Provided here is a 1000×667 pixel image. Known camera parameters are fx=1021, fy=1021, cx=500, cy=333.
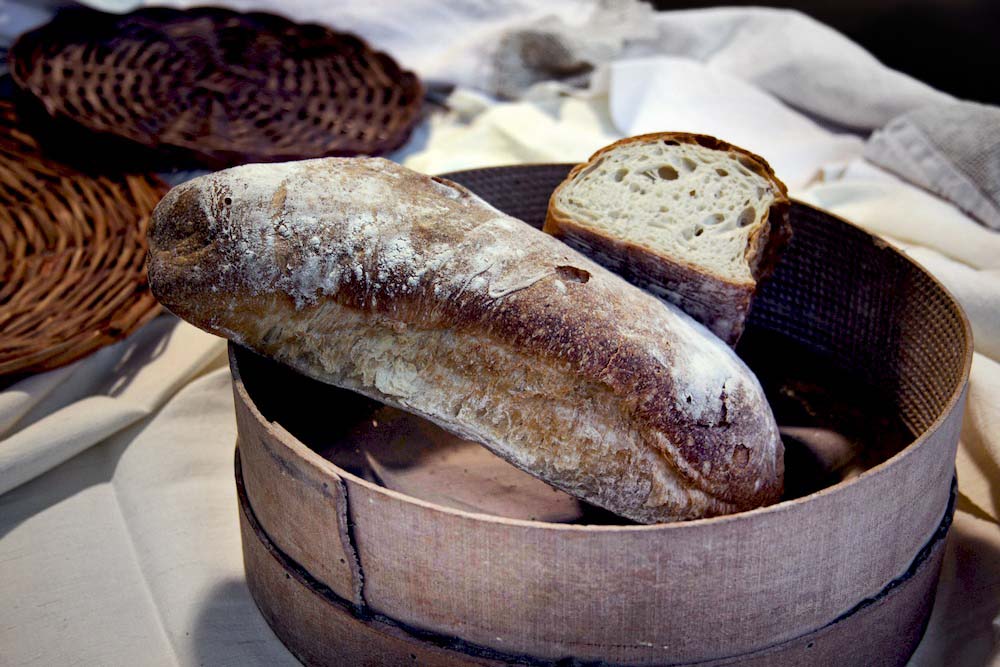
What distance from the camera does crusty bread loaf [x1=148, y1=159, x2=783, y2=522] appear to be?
90 centimetres

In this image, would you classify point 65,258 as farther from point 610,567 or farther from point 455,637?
point 610,567

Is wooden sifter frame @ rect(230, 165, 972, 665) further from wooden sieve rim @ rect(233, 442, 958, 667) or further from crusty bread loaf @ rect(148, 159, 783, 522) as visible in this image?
crusty bread loaf @ rect(148, 159, 783, 522)

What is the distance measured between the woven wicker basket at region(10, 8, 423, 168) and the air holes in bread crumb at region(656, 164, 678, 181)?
614 millimetres

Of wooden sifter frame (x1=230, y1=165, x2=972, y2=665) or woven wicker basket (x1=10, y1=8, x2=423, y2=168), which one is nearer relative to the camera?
wooden sifter frame (x1=230, y1=165, x2=972, y2=665)

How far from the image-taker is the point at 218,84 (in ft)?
6.14

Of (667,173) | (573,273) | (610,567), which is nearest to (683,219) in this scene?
(667,173)

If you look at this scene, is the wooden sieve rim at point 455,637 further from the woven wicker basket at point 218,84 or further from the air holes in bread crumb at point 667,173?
the woven wicker basket at point 218,84

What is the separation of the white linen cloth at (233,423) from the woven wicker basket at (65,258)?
6 centimetres

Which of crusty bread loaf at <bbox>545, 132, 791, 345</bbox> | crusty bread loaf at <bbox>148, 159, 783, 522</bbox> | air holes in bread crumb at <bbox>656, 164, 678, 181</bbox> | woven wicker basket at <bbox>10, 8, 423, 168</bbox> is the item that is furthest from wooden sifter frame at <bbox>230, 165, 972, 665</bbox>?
woven wicker basket at <bbox>10, 8, 423, 168</bbox>

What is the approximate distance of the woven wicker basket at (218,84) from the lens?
5.49ft

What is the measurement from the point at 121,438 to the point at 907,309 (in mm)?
964

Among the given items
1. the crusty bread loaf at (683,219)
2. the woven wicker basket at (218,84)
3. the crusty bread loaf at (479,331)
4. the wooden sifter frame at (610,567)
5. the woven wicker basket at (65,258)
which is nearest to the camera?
the wooden sifter frame at (610,567)

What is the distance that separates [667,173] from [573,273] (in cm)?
27

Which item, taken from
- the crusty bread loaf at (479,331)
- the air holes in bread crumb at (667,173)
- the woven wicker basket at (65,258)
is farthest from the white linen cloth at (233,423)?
the air holes in bread crumb at (667,173)
